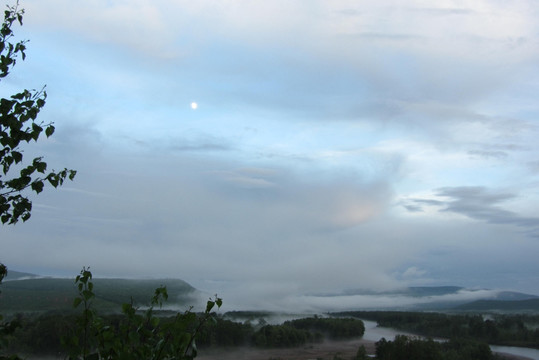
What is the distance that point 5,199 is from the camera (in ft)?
18.6

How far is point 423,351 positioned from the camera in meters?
38.1

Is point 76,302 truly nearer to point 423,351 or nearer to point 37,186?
point 37,186

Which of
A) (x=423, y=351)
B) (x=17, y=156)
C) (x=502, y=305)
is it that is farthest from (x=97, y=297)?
(x=502, y=305)

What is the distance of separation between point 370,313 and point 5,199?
258ft

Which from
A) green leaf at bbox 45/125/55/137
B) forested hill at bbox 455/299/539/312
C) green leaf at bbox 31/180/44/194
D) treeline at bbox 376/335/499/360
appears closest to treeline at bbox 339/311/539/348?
treeline at bbox 376/335/499/360

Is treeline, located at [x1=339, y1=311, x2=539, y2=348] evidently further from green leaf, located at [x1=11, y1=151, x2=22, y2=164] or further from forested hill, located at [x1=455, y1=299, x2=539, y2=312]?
green leaf, located at [x1=11, y1=151, x2=22, y2=164]

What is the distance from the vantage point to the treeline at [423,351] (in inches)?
1494

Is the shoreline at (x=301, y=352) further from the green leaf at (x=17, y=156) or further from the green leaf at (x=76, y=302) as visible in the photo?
the green leaf at (x=17, y=156)

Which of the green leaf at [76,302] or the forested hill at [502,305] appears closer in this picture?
the green leaf at [76,302]

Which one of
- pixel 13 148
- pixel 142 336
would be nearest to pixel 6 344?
pixel 142 336

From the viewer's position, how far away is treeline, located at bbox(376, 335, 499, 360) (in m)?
37.9

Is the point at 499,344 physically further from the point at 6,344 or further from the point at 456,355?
the point at 6,344

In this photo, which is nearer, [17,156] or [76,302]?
[76,302]

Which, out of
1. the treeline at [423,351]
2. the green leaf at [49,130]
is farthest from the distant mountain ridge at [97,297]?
the treeline at [423,351]
